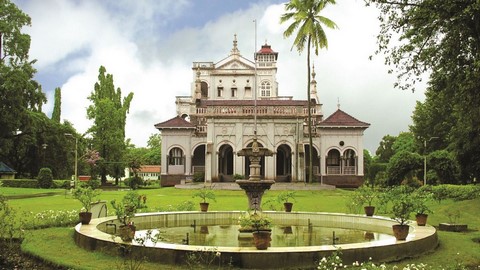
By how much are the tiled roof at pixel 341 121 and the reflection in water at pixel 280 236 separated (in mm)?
35374

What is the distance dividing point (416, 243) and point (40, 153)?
54.8m

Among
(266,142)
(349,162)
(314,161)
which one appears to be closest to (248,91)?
(314,161)

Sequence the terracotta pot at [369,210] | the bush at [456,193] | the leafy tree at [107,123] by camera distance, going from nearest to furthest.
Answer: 1. the terracotta pot at [369,210]
2. the bush at [456,193]
3. the leafy tree at [107,123]

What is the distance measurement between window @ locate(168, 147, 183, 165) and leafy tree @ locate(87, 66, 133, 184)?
32.9 feet

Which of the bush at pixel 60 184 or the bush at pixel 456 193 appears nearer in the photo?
the bush at pixel 456 193

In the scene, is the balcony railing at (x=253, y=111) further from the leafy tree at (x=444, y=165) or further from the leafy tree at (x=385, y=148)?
the leafy tree at (x=385, y=148)

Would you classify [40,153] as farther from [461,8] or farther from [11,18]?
[461,8]

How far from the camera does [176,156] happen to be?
184ft

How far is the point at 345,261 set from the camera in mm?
10930

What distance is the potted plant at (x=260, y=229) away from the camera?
36.5 ft

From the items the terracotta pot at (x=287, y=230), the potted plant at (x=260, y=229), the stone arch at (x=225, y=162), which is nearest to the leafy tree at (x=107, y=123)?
the stone arch at (x=225, y=162)

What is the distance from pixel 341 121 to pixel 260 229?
140 ft

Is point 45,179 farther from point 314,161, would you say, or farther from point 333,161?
point 333,161

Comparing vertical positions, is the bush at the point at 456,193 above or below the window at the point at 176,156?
below
